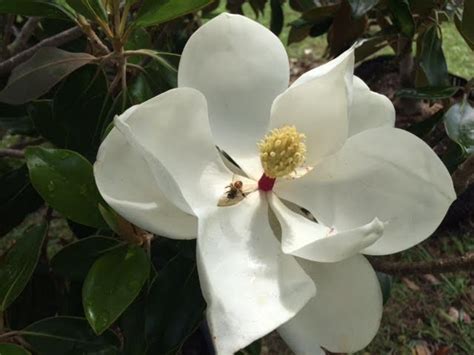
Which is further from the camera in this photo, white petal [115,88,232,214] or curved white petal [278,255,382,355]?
A: curved white petal [278,255,382,355]

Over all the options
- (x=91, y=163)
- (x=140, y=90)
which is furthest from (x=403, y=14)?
(x=91, y=163)

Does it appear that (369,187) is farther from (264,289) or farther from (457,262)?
(457,262)

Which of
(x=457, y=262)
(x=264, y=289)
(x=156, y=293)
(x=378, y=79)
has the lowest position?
(x=378, y=79)

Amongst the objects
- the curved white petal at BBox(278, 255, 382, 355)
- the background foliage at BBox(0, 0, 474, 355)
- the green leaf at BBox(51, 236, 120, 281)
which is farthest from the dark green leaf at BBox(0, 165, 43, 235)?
the curved white petal at BBox(278, 255, 382, 355)

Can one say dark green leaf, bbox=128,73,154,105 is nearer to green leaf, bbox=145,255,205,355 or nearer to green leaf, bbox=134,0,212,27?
green leaf, bbox=134,0,212,27

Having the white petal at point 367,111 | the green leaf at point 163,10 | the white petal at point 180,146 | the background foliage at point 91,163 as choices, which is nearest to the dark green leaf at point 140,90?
the background foliage at point 91,163

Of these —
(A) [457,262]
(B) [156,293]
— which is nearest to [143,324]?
(B) [156,293]

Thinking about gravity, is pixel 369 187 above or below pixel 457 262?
above
